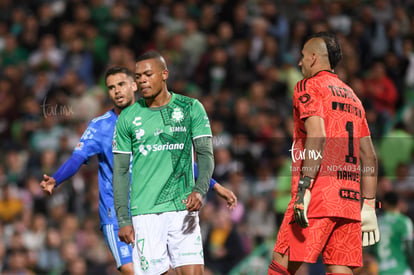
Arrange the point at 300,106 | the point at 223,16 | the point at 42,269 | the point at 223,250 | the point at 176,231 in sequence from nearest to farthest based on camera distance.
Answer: the point at 300,106 → the point at 176,231 → the point at 223,250 → the point at 42,269 → the point at 223,16

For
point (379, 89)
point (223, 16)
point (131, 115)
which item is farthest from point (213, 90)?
point (131, 115)

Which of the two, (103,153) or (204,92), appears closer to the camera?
(103,153)

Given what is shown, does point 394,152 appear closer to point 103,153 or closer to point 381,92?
point 381,92

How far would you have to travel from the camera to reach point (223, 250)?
11188 mm

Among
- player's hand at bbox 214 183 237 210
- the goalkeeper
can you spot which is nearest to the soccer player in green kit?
player's hand at bbox 214 183 237 210

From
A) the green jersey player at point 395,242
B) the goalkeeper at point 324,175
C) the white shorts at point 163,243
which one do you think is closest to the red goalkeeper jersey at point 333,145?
the goalkeeper at point 324,175

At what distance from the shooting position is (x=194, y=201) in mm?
5895

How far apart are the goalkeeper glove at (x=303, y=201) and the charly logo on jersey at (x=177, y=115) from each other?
4.02 ft

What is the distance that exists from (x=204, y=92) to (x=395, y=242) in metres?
5.30

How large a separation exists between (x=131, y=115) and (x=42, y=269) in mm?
6667

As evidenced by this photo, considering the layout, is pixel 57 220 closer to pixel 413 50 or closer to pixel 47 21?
pixel 47 21

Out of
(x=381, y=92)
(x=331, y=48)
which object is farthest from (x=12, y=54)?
(x=331, y=48)

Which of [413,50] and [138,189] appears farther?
[413,50]

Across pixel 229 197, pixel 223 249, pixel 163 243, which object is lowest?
pixel 223 249
